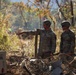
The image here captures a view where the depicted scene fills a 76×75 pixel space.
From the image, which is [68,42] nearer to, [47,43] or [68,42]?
[68,42]

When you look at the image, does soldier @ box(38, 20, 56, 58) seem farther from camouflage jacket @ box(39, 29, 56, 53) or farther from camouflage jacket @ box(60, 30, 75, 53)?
camouflage jacket @ box(60, 30, 75, 53)

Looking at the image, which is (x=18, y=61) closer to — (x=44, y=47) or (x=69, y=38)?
(x=44, y=47)

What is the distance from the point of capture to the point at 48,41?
6617mm

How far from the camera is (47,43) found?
660 centimetres

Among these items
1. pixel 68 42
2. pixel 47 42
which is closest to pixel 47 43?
pixel 47 42

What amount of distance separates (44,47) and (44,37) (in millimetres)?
255

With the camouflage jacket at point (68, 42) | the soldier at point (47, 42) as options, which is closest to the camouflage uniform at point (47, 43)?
the soldier at point (47, 42)

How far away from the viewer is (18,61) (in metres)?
7.05

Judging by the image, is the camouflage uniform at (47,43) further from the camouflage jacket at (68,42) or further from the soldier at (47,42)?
the camouflage jacket at (68,42)

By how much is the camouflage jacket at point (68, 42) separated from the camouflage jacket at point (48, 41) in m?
0.25

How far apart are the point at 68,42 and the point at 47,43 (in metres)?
0.53

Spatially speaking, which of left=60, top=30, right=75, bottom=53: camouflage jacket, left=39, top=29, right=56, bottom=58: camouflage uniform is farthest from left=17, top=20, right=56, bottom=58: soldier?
left=60, top=30, right=75, bottom=53: camouflage jacket

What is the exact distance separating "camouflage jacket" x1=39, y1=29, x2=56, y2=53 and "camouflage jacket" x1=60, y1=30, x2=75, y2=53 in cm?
25

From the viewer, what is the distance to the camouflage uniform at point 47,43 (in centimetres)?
656
